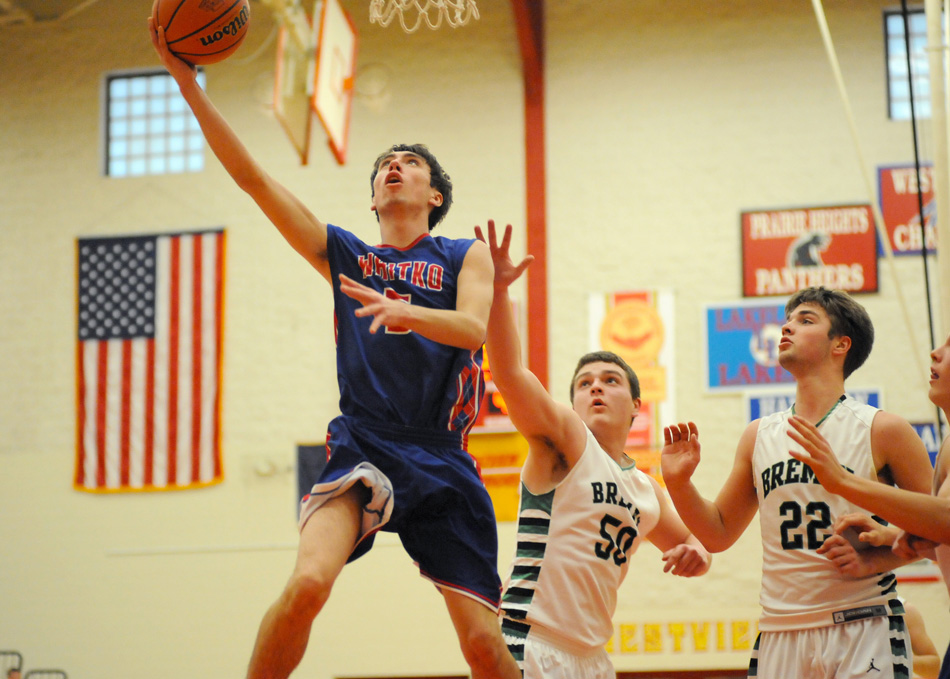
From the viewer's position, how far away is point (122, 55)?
40.6ft

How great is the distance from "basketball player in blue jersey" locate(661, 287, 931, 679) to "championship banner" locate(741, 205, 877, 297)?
256 inches

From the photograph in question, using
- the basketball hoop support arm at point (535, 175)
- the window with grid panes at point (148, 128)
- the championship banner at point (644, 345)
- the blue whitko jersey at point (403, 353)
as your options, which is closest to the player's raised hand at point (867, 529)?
the blue whitko jersey at point (403, 353)

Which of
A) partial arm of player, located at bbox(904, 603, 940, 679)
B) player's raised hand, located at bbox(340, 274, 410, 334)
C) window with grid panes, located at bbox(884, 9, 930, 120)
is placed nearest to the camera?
player's raised hand, located at bbox(340, 274, 410, 334)

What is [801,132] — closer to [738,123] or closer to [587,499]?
[738,123]

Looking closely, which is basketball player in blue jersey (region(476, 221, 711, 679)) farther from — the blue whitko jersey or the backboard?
the backboard

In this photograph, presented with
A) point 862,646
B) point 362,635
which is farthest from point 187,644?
point 862,646

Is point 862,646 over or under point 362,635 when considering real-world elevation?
over

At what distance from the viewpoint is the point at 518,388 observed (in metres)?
4.03

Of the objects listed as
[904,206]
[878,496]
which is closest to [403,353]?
[878,496]

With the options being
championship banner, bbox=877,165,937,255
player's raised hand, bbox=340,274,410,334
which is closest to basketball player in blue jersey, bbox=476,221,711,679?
player's raised hand, bbox=340,274,410,334

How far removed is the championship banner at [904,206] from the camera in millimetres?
10555

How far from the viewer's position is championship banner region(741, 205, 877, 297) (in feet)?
34.7

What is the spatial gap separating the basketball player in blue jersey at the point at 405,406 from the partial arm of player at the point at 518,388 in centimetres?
15

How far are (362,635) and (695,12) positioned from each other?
309 inches
